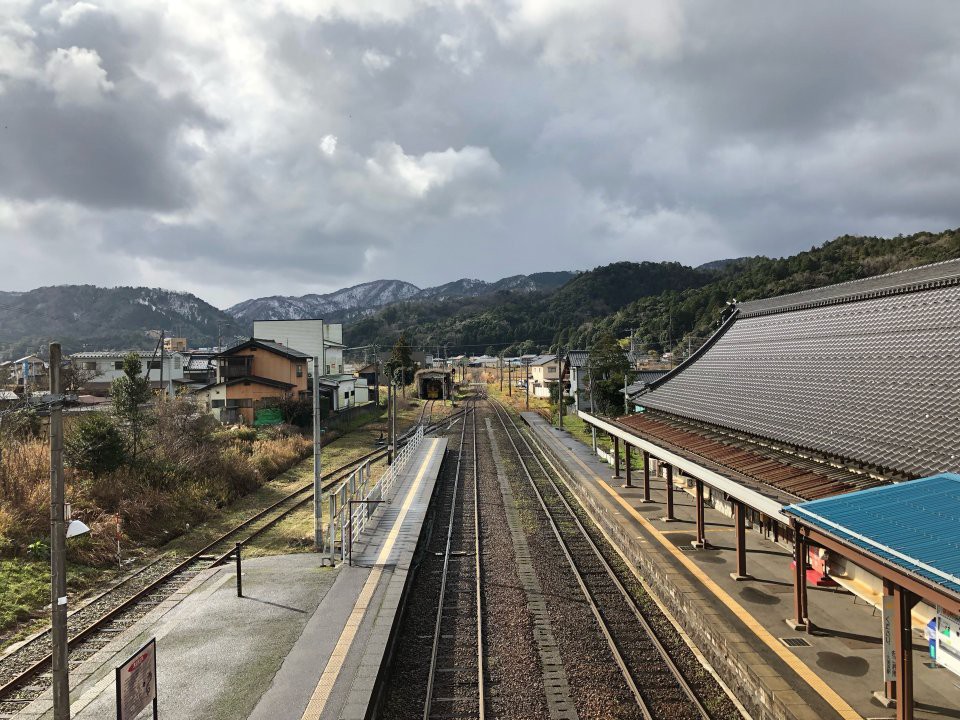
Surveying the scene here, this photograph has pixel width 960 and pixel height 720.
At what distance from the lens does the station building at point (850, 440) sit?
5568 mm

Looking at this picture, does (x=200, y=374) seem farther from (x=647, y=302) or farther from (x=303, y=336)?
(x=647, y=302)

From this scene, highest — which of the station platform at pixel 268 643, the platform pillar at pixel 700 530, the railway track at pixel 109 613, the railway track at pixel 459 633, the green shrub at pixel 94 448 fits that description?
the green shrub at pixel 94 448

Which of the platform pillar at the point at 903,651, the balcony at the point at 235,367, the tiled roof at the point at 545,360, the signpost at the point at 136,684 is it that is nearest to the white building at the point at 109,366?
the balcony at the point at 235,367

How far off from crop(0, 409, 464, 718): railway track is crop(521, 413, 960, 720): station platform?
28.5 ft

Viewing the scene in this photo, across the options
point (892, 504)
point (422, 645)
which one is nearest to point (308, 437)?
point (422, 645)

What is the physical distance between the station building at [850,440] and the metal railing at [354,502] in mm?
6725

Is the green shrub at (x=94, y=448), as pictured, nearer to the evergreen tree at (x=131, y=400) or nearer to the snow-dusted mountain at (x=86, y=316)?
the evergreen tree at (x=131, y=400)

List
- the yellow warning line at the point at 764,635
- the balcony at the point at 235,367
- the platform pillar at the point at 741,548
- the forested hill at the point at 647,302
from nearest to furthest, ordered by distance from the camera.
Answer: the yellow warning line at the point at 764,635 → the platform pillar at the point at 741,548 → the balcony at the point at 235,367 → the forested hill at the point at 647,302

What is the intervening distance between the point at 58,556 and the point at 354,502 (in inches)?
329

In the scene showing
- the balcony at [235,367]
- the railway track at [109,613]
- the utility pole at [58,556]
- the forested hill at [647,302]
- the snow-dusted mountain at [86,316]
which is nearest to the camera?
the utility pole at [58,556]

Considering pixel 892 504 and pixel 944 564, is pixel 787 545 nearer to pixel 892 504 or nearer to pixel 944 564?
pixel 892 504

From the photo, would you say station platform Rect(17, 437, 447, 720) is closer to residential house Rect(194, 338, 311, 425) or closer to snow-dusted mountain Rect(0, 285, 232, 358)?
residential house Rect(194, 338, 311, 425)

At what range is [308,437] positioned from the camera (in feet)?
98.0

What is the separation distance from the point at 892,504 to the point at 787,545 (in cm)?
592
